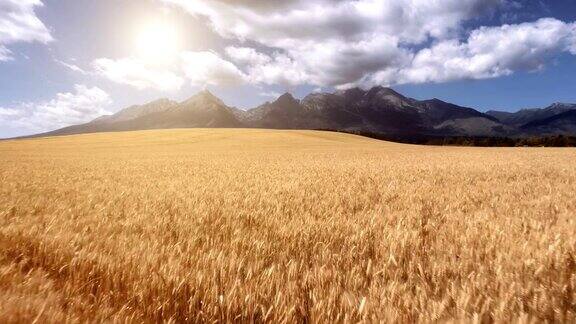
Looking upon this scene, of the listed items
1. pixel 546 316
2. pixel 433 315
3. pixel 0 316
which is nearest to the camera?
pixel 0 316

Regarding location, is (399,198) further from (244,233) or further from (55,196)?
(55,196)

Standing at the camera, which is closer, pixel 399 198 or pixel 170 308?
pixel 170 308

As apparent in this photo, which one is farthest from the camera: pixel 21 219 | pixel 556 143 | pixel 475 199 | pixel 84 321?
pixel 556 143

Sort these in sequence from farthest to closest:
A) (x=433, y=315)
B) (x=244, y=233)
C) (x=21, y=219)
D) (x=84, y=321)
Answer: (x=21, y=219) < (x=244, y=233) < (x=433, y=315) < (x=84, y=321)

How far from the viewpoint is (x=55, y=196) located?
7035mm

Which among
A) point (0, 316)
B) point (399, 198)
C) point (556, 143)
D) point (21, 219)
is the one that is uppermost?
Result: point (0, 316)

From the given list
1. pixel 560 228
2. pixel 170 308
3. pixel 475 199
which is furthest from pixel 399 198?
pixel 170 308

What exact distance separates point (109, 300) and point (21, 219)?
307 cm

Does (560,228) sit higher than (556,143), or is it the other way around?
(560,228)

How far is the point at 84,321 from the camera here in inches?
70.9

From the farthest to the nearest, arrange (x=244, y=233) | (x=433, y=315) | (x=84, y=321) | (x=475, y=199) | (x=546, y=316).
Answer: (x=475, y=199) < (x=244, y=233) < (x=546, y=316) < (x=433, y=315) < (x=84, y=321)

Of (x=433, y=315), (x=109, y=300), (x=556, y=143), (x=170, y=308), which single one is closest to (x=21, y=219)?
(x=109, y=300)

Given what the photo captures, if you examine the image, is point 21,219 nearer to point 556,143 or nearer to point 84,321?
point 84,321

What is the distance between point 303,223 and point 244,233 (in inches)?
31.7
